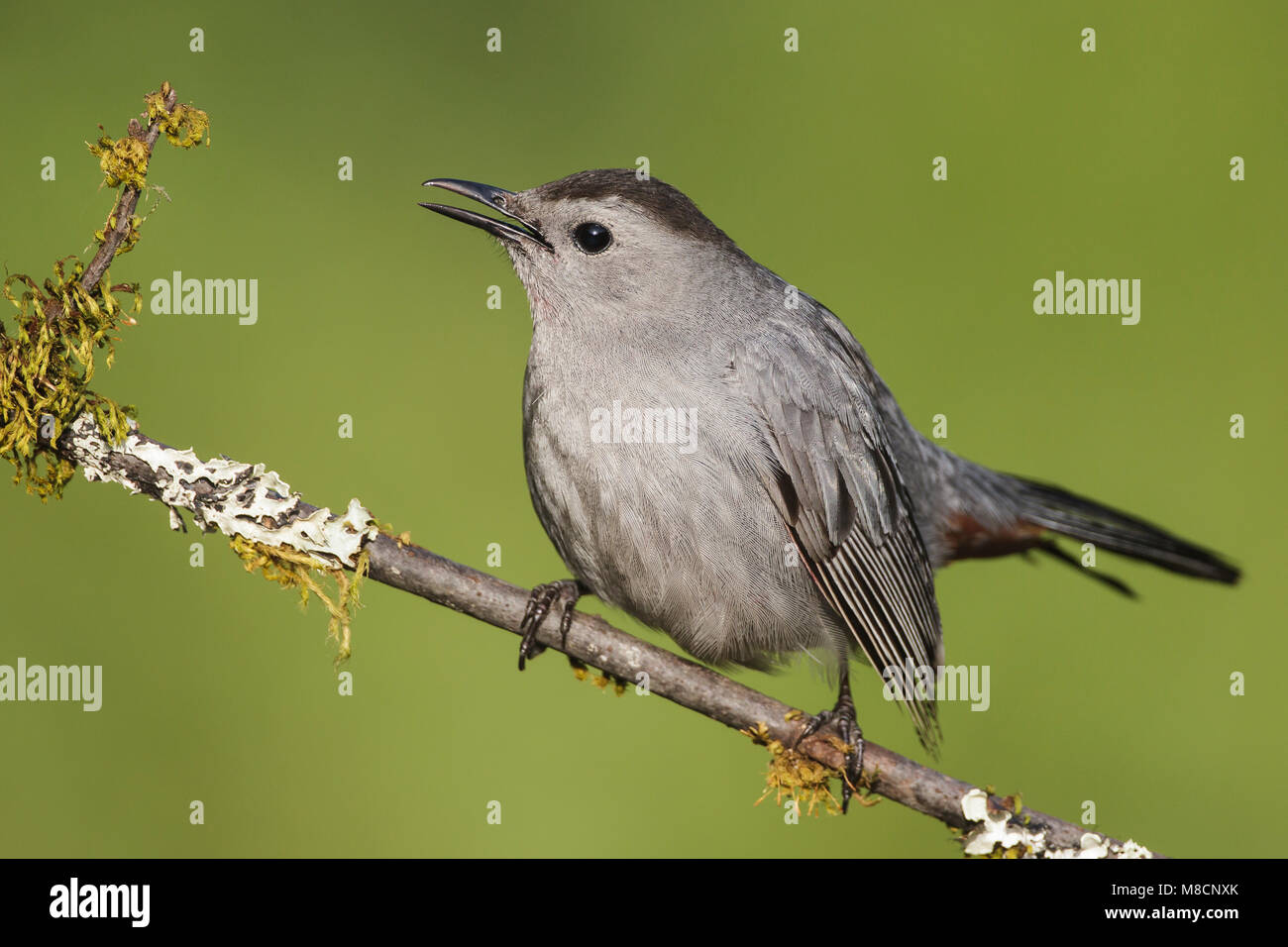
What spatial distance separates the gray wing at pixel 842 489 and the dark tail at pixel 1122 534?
35.5 inches

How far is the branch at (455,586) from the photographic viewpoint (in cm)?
234

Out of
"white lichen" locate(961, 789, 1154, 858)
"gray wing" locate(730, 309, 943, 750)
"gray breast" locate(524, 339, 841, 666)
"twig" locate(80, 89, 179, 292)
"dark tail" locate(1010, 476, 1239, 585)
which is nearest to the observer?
"twig" locate(80, 89, 179, 292)

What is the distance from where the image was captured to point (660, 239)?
3.22 metres

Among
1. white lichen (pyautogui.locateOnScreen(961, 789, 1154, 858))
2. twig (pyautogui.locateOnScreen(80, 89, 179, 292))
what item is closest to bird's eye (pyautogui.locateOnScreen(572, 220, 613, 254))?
twig (pyautogui.locateOnScreen(80, 89, 179, 292))

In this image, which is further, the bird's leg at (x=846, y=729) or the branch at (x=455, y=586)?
the bird's leg at (x=846, y=729)

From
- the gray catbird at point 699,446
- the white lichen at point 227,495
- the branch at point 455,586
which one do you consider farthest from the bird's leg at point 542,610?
the white lichen at point 227,495

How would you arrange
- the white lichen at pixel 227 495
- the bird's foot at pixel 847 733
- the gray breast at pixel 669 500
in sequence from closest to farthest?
the white lichen at pixel 227 495 → the bird's foot at pixel 847 733 → the gray breast at pixel 669 500

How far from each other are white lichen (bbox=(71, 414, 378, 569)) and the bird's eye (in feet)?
3.90

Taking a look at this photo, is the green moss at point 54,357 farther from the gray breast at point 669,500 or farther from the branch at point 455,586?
the gray breast at point 669,500

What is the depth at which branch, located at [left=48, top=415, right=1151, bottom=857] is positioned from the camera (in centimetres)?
234

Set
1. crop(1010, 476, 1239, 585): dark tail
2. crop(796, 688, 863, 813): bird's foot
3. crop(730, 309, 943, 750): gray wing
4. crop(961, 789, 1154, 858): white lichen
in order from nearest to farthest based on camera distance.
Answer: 1. crop(961, 789, 1154, 858): white lichen
2. crop(796, 688, 863, 813): bird's foot
3. crop(730, 309, 943, 750): gray wing
4. crop(1010, 476, 1239, 585): dark tail

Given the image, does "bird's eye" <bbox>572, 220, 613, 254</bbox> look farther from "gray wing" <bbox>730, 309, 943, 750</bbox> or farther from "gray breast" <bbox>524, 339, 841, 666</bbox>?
"gray wing" <bbox>730, 309, 943, 750</bbox>
